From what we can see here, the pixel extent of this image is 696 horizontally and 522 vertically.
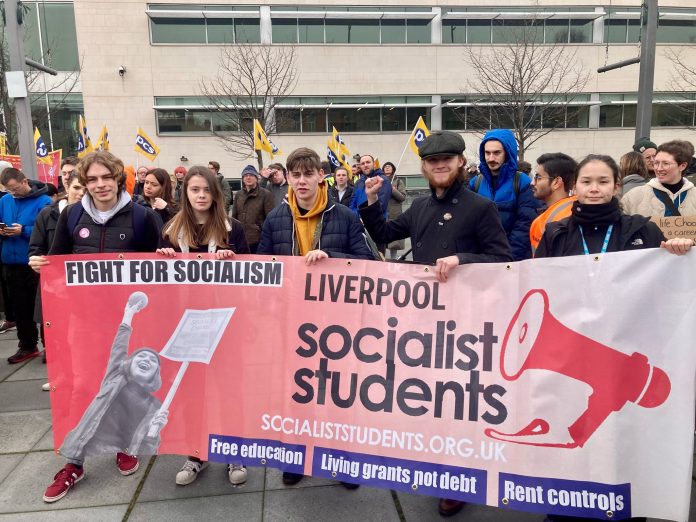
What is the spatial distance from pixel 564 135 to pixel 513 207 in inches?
984

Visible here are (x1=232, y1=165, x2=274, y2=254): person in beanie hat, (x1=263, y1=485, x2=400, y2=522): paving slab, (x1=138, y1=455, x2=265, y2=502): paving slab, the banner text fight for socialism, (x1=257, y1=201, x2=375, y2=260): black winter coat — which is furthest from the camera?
(x1=232, y1=165, x2=274, y2=254): person in beanie hat

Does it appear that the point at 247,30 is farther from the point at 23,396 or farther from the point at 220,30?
the point at 23,396

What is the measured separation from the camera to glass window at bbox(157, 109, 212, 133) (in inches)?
977

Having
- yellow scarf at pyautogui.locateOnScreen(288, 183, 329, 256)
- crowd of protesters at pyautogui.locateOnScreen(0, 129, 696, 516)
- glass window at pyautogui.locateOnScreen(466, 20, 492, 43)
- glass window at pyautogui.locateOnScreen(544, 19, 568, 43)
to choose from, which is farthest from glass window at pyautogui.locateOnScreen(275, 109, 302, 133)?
yellow scarf at pyautogui.locateOnScreen(288, 183, 329, 256)

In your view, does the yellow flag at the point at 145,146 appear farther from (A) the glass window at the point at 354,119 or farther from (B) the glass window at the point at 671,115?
(B) the glass window at the point at 671,115

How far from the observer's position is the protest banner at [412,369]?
2.40m

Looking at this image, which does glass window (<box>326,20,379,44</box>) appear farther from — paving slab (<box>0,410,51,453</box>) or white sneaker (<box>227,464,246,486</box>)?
white sneaker (<box>227,464,246,486</box>)

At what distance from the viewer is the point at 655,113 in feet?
86.7

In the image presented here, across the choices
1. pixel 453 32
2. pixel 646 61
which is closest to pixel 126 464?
pixel 646 61

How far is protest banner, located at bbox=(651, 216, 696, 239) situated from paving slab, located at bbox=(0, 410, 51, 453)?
4.74 meters

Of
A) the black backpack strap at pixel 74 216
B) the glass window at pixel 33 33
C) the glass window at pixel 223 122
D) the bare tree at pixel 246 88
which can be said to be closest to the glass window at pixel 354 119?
the bare tree at pixel 246 88

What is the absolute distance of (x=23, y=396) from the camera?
4734 mm

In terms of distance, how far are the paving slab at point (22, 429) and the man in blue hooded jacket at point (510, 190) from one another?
13.0 feet

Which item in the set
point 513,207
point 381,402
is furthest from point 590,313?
point 513,207
